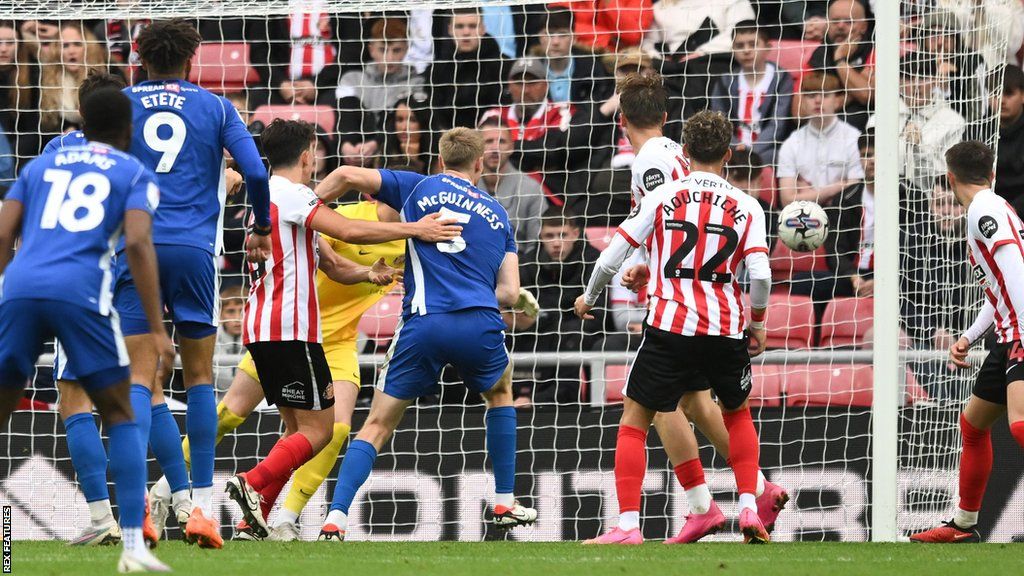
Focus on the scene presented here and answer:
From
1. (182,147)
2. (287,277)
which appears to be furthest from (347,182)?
(182,147)

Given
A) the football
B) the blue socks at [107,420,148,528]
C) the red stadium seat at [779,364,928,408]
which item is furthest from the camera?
the red stadium seat at [779,364,928,408]

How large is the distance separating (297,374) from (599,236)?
3.78 m

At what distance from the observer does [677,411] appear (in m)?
6.68

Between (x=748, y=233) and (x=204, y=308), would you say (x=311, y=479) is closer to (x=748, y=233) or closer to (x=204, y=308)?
(x=204, y=308)

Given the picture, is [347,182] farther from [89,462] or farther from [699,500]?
[699,500]

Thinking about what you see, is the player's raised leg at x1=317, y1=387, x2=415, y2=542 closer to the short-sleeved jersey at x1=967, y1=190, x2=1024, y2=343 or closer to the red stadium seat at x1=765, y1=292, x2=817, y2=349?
the short-sleeved jersey at x1=967, y1=190, x2=1024, y2=343

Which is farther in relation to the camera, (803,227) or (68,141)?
(803,227)

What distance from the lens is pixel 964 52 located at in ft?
25.8

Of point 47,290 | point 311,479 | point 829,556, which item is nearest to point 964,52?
point 829,556

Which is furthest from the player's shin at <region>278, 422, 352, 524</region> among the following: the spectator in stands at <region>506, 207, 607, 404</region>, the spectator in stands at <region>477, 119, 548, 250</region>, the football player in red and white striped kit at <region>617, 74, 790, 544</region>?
the spectator in stands at <region>477, 119, 548, 250</region>

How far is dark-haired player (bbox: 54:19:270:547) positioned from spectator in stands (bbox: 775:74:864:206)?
4.87 meters

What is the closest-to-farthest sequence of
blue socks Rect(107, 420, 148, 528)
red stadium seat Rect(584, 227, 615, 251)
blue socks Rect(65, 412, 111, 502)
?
blue socks Rect(107, 420, 148, 528)
blue socks Rect(65, 412, 111, 502)
red stadium seat Rect(584, 227, 615, 251)

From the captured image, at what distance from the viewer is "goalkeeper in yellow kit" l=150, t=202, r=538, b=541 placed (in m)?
6.99

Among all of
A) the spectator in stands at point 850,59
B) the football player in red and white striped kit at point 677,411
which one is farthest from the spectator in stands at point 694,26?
the football player in red and white striped kit at point 677,411
